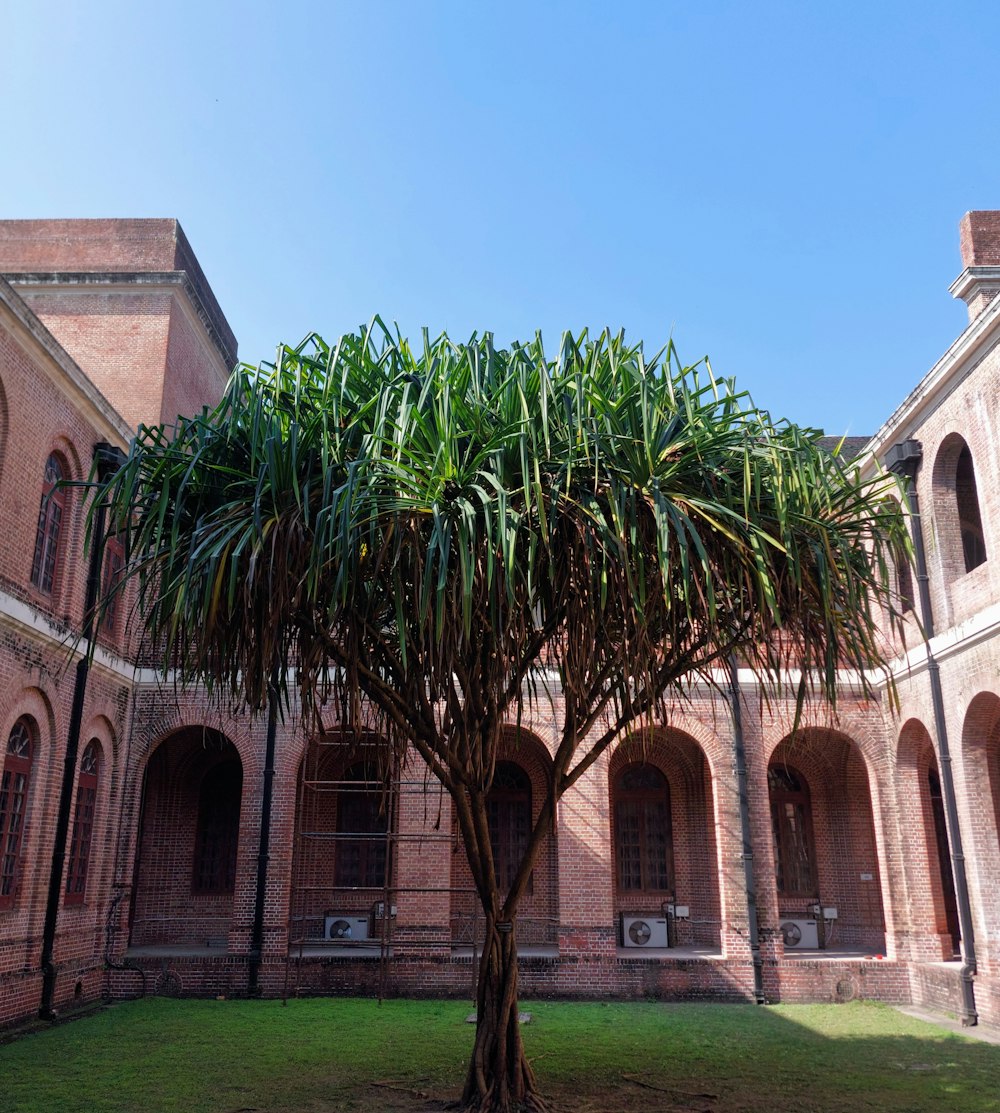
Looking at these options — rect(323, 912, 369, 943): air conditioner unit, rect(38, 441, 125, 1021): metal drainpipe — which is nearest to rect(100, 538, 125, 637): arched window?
rect(38, 441, 125, 1021): metal drainpipe

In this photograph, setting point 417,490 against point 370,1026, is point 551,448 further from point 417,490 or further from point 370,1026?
point 370,1026

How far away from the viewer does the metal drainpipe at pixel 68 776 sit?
11.7 meters

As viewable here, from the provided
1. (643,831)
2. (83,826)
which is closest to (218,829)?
(83,826)

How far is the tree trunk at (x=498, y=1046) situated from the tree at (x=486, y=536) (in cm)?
2

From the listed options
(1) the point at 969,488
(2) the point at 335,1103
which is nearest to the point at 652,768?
(1) the point at 969,488

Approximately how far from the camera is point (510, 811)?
16.7 meters

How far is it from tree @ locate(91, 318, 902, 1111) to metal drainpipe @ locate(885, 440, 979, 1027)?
4910 millimetres

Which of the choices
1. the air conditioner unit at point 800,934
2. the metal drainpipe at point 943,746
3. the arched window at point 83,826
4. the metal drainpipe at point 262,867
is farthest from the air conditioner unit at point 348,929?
the metal drainpipe at point 943,746

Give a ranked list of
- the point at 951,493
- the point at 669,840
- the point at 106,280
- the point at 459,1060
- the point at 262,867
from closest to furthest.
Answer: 1. the point at 459,1060
2. the point at 951,493
3. the point at 262,867
4. the point at 669,840
5. the point at 106,280

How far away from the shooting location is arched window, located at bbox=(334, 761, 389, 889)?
16.2 meters

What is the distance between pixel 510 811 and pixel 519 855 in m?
0.70

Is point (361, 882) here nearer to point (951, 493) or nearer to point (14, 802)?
point (14, 802)

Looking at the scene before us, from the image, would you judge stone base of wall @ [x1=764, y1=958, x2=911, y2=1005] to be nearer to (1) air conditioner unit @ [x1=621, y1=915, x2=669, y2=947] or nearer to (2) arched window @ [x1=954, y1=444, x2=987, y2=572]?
(1) air conditioner unit @ [x1=621, y1=915, x2=669, y2=947]

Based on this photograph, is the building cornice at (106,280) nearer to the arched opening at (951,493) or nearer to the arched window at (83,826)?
the arched window at (83,826)
